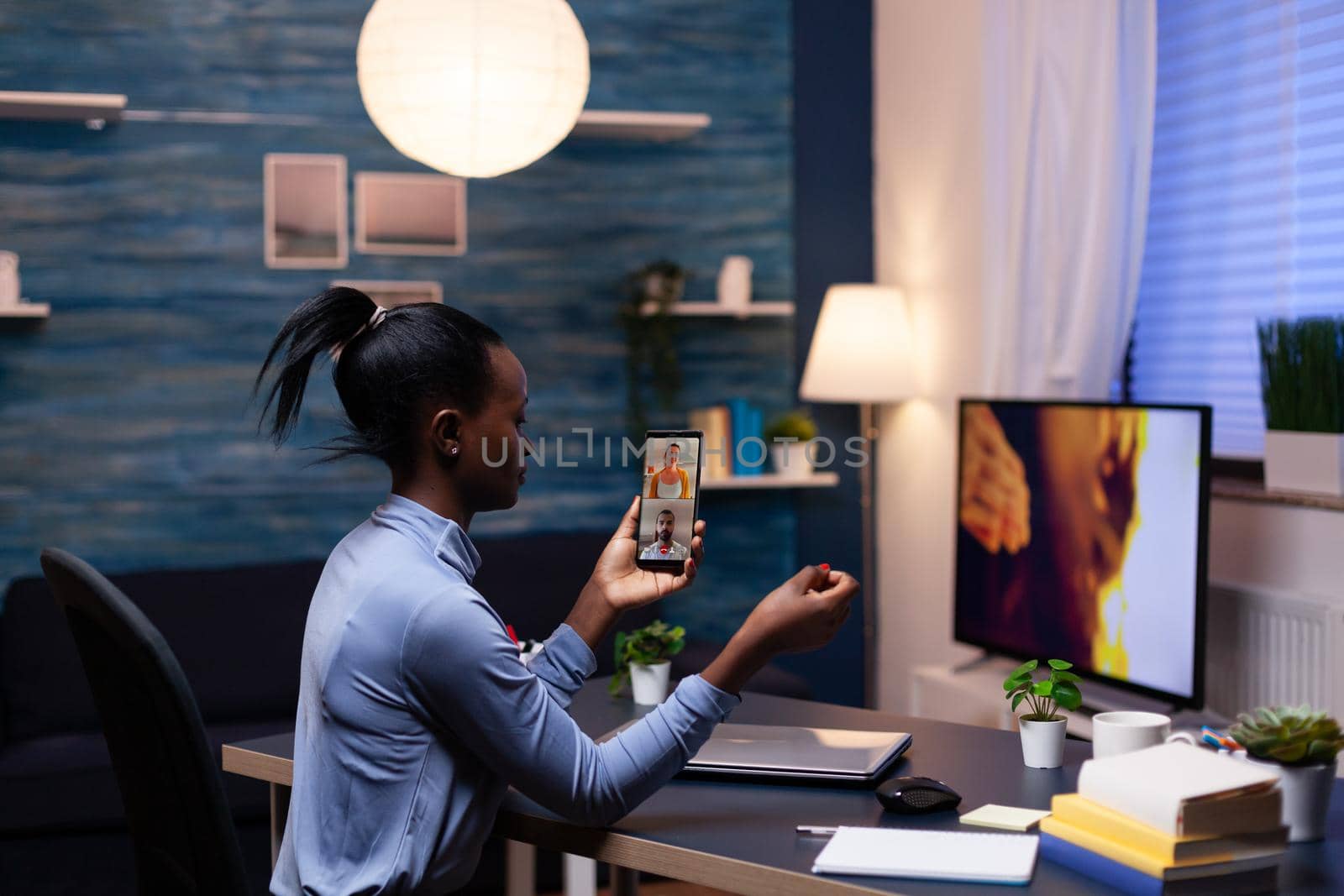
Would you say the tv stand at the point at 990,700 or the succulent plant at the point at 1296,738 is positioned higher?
the succulent plant at the point at 1296,738

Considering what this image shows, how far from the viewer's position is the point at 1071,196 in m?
3.30

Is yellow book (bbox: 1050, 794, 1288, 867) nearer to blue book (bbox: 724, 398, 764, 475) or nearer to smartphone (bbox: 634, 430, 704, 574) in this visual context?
smartphone (bbox: 634, 430, 704, 574)

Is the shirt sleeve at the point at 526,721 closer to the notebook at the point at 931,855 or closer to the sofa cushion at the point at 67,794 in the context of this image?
the notebook at the point at 931,855

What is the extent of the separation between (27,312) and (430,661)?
8.77ft

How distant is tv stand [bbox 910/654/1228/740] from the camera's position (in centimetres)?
292

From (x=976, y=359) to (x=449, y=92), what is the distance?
2030 mm

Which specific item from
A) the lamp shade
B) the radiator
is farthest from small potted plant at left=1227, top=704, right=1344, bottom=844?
the lamp shade

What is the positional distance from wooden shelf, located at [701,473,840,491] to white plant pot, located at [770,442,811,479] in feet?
0.05

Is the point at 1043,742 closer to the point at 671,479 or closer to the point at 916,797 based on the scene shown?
the point at 916,797

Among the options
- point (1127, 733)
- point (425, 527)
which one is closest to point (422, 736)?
point (425, 527)

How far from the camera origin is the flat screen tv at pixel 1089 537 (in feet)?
8.89

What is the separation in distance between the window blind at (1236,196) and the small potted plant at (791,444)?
40.1 inches

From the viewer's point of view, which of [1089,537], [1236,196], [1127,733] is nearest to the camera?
[1127,733]

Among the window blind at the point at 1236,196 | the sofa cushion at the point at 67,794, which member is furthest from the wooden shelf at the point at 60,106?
the window blind at the point at 1236,196
